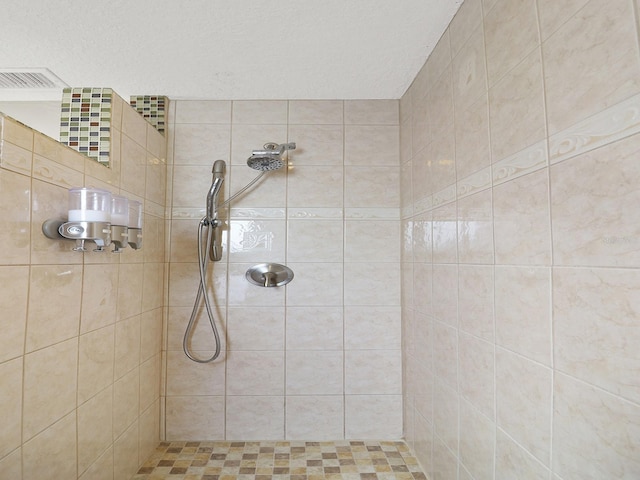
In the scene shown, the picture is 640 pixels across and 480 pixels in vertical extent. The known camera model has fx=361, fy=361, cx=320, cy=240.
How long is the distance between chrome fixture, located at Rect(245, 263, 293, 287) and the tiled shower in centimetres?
6

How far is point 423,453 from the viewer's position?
1794mm

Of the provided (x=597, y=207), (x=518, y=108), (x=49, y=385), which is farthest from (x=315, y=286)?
(x=597, y=207)

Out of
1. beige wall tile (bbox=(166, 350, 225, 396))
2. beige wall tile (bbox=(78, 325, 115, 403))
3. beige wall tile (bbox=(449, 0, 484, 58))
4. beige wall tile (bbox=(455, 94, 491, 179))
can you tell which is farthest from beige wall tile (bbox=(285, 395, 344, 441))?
beige wall tile (bbox=(449, 0, 484, 58))

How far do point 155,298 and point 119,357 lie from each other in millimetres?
435

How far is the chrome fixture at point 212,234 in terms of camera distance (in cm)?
196

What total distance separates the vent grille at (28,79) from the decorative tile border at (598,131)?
227 centimetres

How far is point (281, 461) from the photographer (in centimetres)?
186

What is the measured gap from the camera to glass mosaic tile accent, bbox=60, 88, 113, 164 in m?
1.55

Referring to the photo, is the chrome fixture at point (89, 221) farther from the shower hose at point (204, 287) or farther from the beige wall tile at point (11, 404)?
the shower hose at point (204, 287)

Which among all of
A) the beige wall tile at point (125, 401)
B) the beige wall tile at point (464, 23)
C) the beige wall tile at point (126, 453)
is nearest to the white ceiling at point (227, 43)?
the beige wall tile at point (464, 23)

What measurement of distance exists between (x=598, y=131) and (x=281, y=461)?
193cm

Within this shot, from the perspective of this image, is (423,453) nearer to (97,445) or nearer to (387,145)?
(97,445)

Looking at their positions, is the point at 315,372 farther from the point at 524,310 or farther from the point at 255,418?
the point at 524,310

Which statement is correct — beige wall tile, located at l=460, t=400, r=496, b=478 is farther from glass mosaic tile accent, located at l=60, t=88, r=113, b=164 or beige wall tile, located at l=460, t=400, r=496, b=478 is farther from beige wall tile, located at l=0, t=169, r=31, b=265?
glass mosaic tile accent, located at l=60, t=88, r=113, b=164
